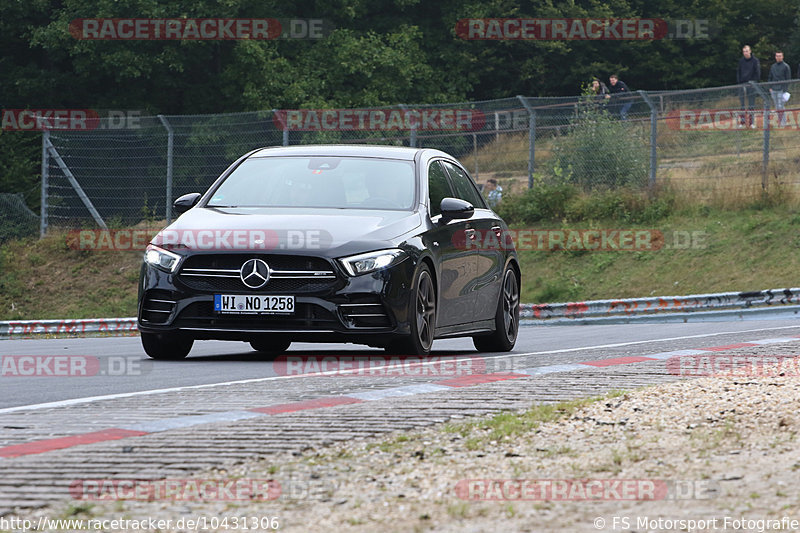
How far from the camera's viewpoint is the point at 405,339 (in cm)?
1056

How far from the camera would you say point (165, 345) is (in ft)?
36.5

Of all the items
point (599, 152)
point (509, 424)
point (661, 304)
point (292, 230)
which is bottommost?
point (661, 304)

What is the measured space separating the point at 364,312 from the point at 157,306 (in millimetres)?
1567

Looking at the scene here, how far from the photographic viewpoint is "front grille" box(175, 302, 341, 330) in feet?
33.7

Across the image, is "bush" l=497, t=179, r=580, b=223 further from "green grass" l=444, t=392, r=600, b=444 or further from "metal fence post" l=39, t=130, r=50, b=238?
"green grass" l=444, t=392, r=600, b=444

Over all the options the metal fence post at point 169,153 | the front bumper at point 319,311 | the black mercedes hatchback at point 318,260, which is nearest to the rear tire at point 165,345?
the black mercedes hatchback at point 318,260

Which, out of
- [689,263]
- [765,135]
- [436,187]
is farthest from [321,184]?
[765,135]

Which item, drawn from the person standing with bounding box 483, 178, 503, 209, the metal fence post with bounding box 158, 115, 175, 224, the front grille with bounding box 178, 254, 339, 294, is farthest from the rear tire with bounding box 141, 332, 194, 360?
the person standing with bounding box 483, 178, 503, 209

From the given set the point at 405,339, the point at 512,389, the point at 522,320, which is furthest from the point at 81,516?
the point at 522,320

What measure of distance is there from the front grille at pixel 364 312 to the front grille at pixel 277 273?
0.20 m

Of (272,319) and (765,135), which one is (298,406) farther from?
(765,135)

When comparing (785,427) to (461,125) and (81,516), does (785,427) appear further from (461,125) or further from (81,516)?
(461,125)

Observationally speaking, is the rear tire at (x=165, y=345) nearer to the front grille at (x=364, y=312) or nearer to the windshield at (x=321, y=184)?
the windshield at (x=321, y=184)

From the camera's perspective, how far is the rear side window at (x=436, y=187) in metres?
11.5
